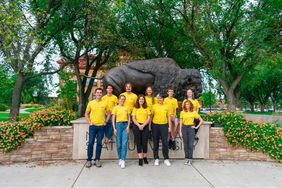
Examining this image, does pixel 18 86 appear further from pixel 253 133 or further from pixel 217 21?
pixel 217 21

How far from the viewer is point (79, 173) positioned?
5438mm

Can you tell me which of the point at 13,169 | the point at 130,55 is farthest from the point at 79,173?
the point at 130,55

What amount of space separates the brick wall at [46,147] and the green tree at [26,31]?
469 cm

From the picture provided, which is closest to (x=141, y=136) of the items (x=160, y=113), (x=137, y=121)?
(x=137, y=121)

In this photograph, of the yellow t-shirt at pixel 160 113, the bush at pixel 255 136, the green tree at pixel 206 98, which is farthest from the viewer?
the green tree at pixel 206 98

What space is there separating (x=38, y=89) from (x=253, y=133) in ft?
201

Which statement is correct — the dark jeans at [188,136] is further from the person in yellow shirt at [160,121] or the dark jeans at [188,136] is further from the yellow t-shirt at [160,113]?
the yellow t-shirt at [160,113]

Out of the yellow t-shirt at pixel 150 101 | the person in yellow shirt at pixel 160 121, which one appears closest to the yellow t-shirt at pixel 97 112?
the yellow t-shirt at pixel 150 101

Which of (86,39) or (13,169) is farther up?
(86,39)

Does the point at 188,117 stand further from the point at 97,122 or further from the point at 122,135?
the point at 97,122

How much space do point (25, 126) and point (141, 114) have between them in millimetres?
3242

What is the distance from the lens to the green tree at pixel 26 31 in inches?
381

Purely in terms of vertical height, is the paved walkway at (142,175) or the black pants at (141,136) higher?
the black pants at (141,136)

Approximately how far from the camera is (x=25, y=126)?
6.49 meters
